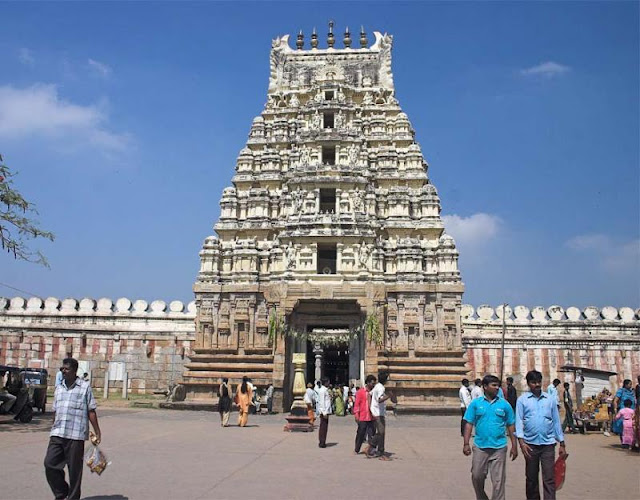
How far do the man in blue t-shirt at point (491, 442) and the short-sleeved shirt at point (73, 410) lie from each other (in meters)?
4.76

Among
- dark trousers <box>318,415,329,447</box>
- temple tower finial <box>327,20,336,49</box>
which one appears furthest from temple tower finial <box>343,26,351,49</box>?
dark trousers <box>318,415,329,447</box>

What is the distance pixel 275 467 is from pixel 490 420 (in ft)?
14.7

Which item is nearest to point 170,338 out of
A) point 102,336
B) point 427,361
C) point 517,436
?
point 102,336

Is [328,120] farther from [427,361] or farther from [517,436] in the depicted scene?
[517,436]

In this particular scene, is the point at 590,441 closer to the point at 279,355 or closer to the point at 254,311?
the point at 279,355

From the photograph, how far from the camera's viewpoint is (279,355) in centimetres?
2458

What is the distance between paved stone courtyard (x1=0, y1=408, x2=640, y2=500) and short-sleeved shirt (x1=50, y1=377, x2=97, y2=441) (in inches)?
49.4

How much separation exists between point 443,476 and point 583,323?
80.7 feet

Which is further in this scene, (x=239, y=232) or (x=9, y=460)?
(x=239, y=232)

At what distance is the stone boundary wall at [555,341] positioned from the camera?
100ft

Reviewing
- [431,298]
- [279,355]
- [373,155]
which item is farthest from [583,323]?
[279,355]

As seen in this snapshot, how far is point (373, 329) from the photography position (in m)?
24.3

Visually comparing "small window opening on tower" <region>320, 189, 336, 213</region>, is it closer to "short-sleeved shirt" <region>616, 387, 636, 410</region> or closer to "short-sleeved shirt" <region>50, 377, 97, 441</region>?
"short-sleeved shirt" <region>616, 387, 636, 410</region>

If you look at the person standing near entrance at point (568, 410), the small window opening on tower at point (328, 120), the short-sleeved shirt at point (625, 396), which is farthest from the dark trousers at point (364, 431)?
the small window opening on tower at point (328, 120)
